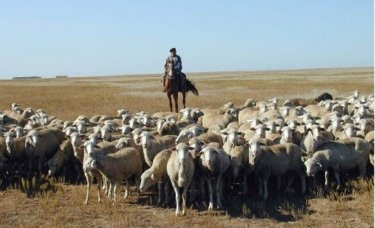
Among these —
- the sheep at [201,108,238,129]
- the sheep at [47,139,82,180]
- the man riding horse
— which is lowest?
the sheep at [47,139,82,180]

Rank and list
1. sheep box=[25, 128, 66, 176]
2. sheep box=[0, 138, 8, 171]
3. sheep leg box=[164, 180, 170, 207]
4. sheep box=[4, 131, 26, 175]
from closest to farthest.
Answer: sheep leg box=[164, 180, 170, 207] < sheep box=[0, 138, 8, 171] < sheep box=[4, 131, 26, 175] < sheep box=[25, 128, 66, 176]

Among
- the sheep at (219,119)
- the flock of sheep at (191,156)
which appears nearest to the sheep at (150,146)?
the flock of sheep at (191,156)

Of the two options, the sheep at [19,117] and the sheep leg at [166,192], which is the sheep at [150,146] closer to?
the sheep leg at [166,192]

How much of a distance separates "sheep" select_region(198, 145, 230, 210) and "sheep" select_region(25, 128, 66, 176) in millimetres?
4841

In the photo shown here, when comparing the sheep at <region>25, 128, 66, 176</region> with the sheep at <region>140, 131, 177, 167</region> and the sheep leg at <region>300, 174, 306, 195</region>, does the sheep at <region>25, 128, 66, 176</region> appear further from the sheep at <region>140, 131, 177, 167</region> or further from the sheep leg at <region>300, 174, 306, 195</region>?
the sheep leg at <region>300, 174, 306, 195</region>

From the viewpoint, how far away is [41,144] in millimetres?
13039

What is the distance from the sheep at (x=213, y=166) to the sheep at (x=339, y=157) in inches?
75.5

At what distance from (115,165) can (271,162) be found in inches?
134

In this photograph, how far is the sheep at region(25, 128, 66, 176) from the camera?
42.1 ft

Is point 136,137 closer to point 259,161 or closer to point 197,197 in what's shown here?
point 197,197

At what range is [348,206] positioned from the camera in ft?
31.8

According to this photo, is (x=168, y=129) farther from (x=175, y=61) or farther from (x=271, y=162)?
(x=175, y=61)

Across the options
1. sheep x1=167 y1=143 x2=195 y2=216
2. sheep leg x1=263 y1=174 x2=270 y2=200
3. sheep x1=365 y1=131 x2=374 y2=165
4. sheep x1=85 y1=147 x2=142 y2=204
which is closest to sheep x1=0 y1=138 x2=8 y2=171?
sheep x1=85 y1=147 x2=142 y2=204

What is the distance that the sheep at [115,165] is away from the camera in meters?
10.4
